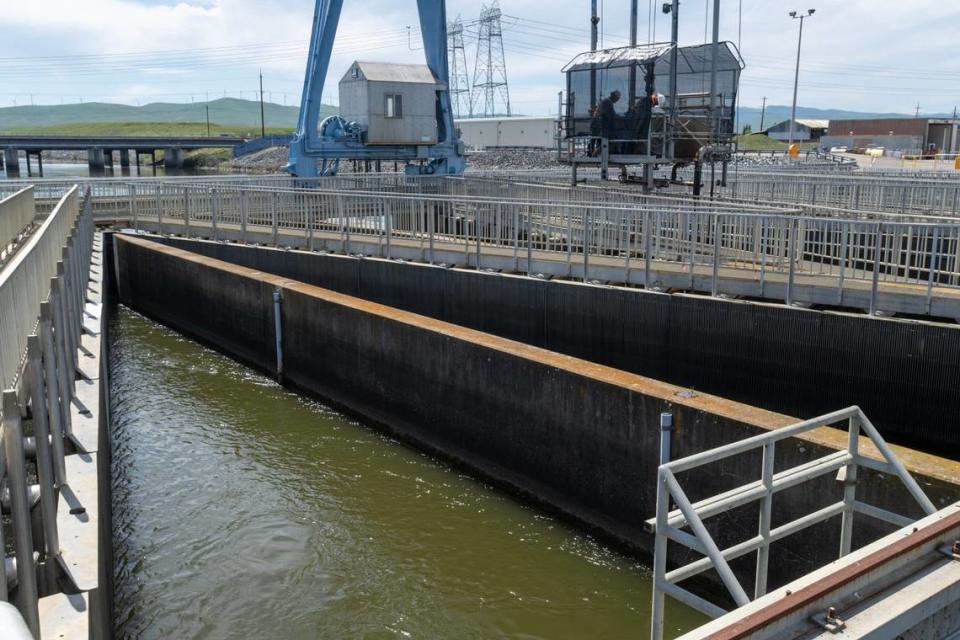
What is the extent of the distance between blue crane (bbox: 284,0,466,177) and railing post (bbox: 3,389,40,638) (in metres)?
26.8

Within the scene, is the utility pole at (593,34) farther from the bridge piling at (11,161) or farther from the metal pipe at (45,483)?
the bridge piling at (11,161)

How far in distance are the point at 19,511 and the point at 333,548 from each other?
181 inches

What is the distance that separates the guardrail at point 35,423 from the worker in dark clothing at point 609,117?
14.5 meters

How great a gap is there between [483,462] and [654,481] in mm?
2745

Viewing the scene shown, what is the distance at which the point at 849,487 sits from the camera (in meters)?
5.87

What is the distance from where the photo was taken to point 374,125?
30.4 m

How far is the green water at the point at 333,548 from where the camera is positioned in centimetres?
723

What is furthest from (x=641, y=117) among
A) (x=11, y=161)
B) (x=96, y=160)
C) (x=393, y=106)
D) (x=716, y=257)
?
(x=96, y=160)

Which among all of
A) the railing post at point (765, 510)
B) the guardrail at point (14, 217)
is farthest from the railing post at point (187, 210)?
the railing post at point (765, 510)

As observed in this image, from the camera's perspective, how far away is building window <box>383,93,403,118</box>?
1195 inches

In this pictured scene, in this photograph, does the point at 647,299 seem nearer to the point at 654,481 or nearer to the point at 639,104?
the point at 654,481

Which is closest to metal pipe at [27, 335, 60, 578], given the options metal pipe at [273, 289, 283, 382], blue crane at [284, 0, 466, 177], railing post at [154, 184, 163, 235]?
metal pipe at [273, 289, 283, 382]

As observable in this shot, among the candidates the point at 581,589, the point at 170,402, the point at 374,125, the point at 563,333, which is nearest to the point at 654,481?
the point at 581,589

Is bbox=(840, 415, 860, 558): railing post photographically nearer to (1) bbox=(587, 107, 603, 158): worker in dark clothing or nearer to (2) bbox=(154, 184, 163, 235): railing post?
(1) bbox=(587, 107, 603, 158): worker in dark clothing
